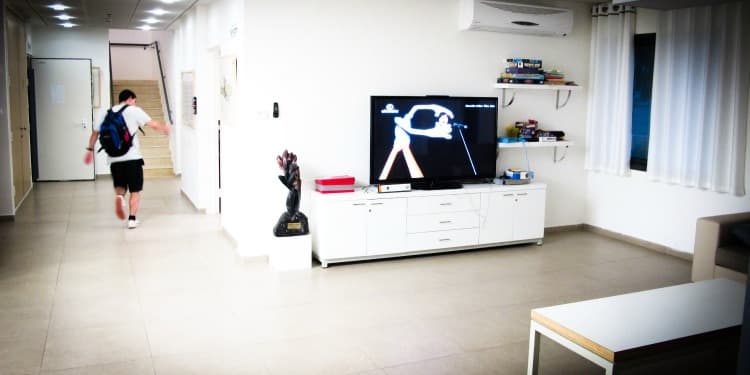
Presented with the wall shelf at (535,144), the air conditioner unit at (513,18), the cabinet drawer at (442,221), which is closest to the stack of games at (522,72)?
the air conditioner unit at (513,18)

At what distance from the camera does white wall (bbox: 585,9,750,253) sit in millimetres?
5828

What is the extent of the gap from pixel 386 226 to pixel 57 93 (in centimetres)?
727

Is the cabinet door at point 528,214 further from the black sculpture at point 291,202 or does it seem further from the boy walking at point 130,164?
the boy walking at point 130,164

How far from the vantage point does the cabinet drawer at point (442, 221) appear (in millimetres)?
5742

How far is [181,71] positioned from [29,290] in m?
5.04

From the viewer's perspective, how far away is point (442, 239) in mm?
5891

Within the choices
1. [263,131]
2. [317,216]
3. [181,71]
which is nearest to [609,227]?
[317,216]

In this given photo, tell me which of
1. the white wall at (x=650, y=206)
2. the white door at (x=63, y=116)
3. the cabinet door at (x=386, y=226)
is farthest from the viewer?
the white door at (x=63, y=116)

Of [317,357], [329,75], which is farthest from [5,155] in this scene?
[317,357]

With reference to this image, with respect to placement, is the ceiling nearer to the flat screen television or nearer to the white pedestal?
the flat screen television

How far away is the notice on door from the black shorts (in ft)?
13.8

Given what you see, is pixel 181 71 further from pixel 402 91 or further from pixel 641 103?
pixel 641 103

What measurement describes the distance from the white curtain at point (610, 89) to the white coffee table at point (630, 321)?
3182 millimetres

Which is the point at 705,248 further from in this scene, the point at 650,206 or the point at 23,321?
the point at 23,321
